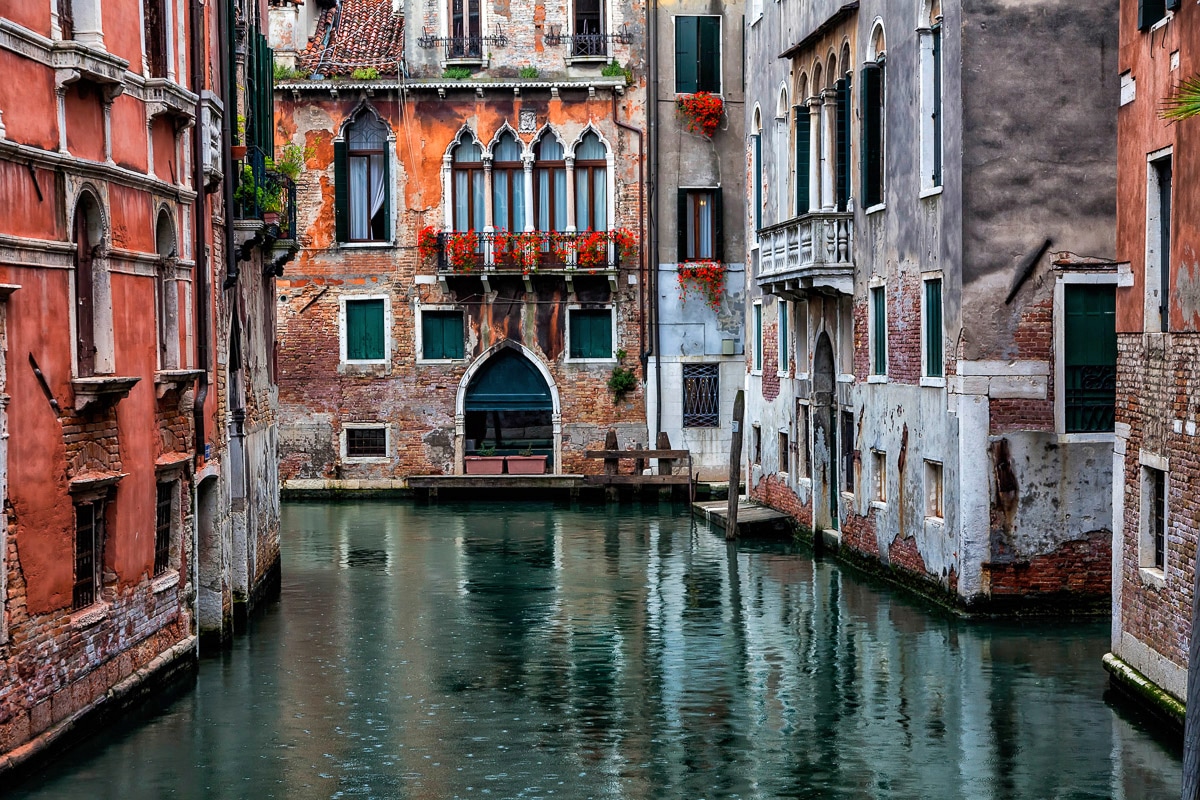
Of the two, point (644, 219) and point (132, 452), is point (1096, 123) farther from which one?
point (644, 219)

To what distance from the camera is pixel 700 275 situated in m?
30.4

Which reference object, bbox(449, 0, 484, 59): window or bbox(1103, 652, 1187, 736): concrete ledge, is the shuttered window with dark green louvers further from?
bbox(449, 0, 484, 59): window

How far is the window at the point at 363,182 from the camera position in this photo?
1208 inches

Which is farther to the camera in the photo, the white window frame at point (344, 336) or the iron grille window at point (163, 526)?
the white window frame at point (344, 336)

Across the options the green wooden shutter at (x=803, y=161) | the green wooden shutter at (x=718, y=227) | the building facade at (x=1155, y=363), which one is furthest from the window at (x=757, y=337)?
the building facade at (x=1155, y=363)

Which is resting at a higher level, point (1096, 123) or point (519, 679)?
point (1096, 123)

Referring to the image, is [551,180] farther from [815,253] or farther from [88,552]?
[88,552]

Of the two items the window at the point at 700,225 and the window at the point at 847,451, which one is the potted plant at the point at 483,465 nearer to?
the window at the point at 700,225

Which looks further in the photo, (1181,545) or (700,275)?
(700,275)

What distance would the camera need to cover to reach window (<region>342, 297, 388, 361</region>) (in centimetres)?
3097

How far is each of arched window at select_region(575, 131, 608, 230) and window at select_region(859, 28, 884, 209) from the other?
440 inches

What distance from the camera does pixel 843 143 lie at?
21.4 m

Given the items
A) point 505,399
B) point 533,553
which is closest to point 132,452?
point 533,553

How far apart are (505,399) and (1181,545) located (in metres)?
20.7
